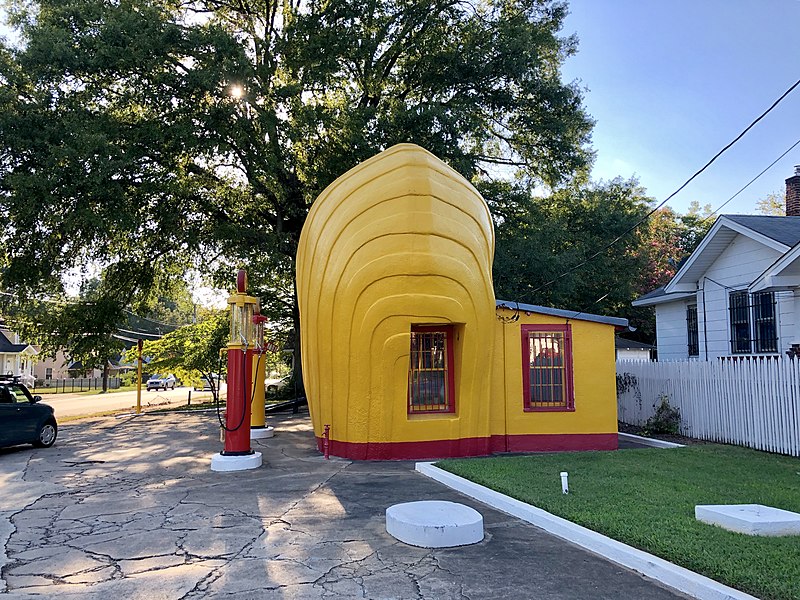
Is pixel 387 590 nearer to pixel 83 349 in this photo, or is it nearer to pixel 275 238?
pixel 275 238

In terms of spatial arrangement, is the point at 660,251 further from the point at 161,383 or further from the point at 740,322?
the point at 161,383

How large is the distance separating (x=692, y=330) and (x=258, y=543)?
1506 cm

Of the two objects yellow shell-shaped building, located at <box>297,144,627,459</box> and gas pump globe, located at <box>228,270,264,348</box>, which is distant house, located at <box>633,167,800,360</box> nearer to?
yellow shell-shaped building, located at <box>297,144,627,459</box>

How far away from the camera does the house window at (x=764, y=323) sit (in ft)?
45.2

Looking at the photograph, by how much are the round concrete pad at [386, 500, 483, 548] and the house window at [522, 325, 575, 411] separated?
5.79 meters

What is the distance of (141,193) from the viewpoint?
1823 centimetres

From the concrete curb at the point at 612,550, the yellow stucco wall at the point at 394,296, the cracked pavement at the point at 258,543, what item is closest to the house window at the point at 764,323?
the yellow stucco wall at the point at 394,296

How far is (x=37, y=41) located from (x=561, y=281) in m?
17.4

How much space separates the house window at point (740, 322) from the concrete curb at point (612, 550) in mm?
9819

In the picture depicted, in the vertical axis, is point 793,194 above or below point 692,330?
above

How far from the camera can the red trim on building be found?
1086 centimetres

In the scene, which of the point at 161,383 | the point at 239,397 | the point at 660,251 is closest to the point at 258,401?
the point at 239,397

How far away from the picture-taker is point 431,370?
1152 centimetres

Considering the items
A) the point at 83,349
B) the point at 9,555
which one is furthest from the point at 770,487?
the point at 83,349
